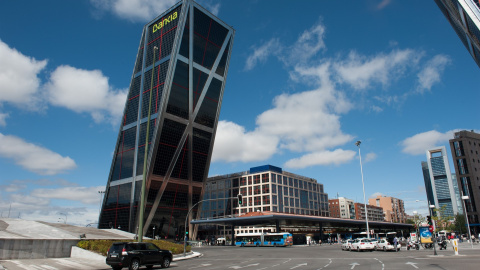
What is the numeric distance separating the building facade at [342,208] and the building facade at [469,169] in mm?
73556

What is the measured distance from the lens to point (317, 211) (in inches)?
5610

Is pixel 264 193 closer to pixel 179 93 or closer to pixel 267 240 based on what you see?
pixel 267 240

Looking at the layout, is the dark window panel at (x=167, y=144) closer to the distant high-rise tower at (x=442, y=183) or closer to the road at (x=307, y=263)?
the road at (x=307, y=263)

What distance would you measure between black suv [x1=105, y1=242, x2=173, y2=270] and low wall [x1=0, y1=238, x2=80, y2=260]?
878cm

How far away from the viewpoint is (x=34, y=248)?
79.7 feet

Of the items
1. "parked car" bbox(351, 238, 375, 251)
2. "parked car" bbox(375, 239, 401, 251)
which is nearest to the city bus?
"parked car" bbox(351, 238, 375, 251)

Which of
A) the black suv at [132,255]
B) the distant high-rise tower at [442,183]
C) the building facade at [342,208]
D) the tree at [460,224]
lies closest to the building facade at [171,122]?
the black suv at [132,255]

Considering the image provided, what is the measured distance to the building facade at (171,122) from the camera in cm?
8038

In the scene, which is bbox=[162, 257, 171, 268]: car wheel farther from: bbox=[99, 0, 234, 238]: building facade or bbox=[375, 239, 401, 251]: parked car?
bbox=[99, 0, 234, 238]: building facade

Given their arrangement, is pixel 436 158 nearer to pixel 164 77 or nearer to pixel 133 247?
pixel 164 77

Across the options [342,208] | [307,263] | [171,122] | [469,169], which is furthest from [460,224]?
[307,263]

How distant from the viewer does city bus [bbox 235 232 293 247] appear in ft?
210

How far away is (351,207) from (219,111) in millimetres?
130535

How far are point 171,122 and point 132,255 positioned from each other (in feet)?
207
